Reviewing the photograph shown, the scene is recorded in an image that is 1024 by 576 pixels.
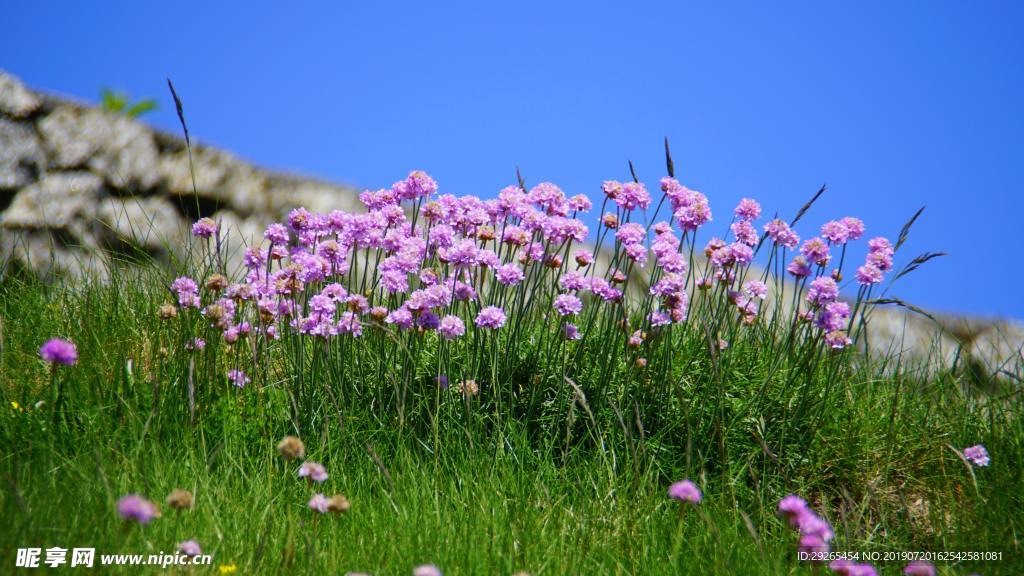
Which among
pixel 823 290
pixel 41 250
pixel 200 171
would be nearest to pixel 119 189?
pixel 200 171

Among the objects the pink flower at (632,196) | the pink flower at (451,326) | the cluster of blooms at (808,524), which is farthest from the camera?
the pink flower at (632,196)

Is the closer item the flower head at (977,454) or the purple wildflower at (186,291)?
the flower head at (977,454)

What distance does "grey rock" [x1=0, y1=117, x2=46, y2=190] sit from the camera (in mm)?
7516

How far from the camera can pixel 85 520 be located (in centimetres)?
262

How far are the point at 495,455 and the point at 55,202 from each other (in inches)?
223

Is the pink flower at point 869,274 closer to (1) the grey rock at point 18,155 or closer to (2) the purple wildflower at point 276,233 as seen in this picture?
(2) the purple wildflower at point 276,233

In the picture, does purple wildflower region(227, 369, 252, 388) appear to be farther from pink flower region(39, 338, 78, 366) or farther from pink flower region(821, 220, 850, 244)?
pink flower region(821, 220, 850, 244)

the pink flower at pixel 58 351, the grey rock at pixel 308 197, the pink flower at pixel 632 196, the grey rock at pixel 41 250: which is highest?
the grey rock at pixel 308 197

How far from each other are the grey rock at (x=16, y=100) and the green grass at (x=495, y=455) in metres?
3.84

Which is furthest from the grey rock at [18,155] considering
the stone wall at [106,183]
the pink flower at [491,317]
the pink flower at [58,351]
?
the pink flower at [491,317]

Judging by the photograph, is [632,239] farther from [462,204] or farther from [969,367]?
[969,367]

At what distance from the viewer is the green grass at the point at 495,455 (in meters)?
2.82

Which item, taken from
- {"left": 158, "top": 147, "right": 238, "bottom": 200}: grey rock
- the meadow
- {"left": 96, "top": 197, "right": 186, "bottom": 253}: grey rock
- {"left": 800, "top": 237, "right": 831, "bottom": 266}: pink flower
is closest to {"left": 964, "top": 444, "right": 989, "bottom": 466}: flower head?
the meadow

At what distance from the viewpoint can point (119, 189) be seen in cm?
756
